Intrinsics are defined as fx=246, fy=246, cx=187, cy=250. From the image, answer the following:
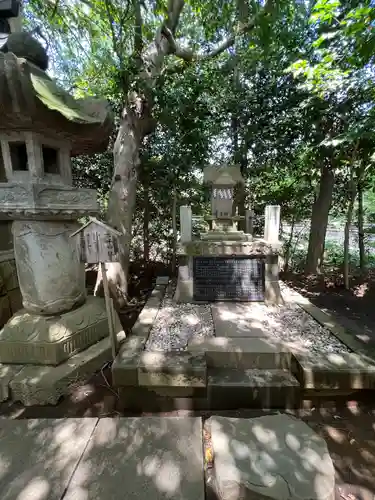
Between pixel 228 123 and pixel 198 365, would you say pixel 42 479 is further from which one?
pixel 228 123

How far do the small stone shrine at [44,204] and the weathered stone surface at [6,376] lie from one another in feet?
0.27

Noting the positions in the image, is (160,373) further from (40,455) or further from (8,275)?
(8,275)

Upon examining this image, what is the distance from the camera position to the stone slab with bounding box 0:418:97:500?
1.55 meters

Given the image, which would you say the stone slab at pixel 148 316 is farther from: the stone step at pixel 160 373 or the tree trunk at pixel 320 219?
the tree trunk at pixel 320 219

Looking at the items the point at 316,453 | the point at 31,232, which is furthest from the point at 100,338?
the point at 316,453

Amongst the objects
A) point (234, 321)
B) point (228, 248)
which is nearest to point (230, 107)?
point (228, 248)

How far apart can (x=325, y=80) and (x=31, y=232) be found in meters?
5.62

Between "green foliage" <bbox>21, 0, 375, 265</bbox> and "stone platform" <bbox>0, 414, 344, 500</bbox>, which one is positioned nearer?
"stone platform" <bbox>0, 414, 344, 500</bbox>

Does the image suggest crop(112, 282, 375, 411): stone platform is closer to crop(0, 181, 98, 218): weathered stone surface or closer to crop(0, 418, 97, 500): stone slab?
crop(0, 418, 97, 500): stone slab

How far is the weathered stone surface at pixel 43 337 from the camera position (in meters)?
2.90

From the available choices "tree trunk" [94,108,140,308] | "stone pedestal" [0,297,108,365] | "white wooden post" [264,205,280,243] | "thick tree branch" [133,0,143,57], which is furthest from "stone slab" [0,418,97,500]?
"thick tree branch" [133,0,143,57]

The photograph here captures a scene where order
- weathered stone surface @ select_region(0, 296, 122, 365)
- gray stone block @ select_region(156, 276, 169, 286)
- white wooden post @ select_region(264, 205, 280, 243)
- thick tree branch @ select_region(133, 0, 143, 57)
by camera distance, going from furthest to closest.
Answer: gray stone block @ select_region(156, 276, 169, 286) → thick tree branch @ select_region(133, 0, 143, 57) → white wooden post @ select_region(264, 205, 280, 243) → weathered stone surface @ select_region(0, 296, 122, 365)

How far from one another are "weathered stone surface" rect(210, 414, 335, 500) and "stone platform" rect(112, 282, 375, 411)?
617 mm

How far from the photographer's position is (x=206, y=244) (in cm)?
457
